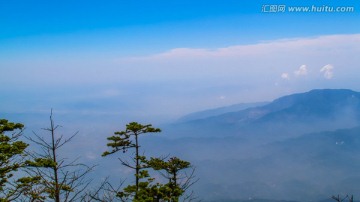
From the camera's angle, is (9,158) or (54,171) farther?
(9,158)

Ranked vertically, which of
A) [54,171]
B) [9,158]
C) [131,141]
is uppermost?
[131,141]

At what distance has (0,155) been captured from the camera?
13180 mm

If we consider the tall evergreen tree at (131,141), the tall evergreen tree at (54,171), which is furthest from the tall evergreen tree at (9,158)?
the tall evergreen tree at (131,141)

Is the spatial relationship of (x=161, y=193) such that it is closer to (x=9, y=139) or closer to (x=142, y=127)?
(x=142, y=127)

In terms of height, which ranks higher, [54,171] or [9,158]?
[9,158]

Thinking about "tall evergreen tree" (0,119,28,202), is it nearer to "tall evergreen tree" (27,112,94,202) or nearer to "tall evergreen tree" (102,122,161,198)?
"tall evergreen tree" (27,112,94,202)

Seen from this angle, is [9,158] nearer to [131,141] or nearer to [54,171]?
[54,171]

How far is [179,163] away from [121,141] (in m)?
3.70

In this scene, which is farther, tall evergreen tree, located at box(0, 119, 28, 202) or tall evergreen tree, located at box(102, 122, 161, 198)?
tall evergreen tree, located at box(102, 122, 161, 198)

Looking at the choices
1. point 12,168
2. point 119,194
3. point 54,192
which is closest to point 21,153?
point 12,168

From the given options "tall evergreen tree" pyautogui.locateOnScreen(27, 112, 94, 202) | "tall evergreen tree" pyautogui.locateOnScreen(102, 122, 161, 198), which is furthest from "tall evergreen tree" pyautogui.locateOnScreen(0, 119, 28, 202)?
"tall evergreen tree" pyautogui.locateOnScreen(102, 122, 161, 198)

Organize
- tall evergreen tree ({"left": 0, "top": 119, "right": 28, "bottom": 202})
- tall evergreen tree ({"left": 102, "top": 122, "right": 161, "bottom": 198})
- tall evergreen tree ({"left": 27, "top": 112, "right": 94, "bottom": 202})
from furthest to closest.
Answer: tall evergreen tree ({"left": 102, "top": 122, "right": 161, "bottom": 198})
tall evergreen tree ({"left": 0, "top": 119, "right": 28, "bottom": 202})
tall evergreen tree ({"left": 27, "top": 112, "right": 94, "bottom": 202})

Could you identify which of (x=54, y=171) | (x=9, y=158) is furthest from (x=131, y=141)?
(x=9, y=158)

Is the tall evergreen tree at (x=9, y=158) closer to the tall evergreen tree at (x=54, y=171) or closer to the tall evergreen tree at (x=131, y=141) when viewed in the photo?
the tall evergreen tree at (x=54, y=171)
